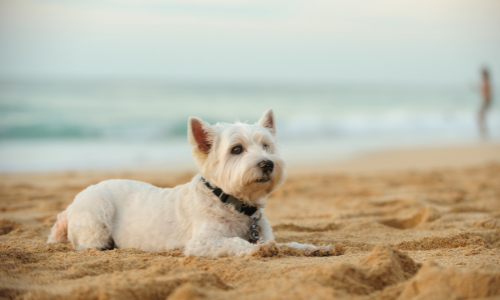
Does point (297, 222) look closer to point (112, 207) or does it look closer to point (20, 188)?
point (112, 207)

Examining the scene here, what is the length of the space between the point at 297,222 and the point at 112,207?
2373 mm

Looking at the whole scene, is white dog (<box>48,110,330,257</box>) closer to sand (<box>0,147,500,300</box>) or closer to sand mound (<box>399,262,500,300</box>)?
sand (<box>0,147,500,300</box>)

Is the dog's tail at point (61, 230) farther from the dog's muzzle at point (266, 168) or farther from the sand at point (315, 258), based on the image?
the dog's muzzle at point (266, 168)

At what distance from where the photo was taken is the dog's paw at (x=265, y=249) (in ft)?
10.9

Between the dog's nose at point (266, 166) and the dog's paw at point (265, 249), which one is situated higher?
the dog's nose at point (266, 166)

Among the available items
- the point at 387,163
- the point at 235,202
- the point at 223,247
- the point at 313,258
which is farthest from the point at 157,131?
the point at 313,258

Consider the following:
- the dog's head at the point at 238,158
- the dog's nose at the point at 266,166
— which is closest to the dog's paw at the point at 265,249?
the dog's head at the point at 238,158

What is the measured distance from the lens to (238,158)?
11.5 feet

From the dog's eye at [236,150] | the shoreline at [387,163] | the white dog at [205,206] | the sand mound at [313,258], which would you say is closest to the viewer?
the sand mound at [313,258]

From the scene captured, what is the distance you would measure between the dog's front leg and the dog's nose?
0.59 metres

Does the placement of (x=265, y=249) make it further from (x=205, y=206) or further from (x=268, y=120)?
(x=268, y=120)

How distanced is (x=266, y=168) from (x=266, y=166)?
0.06 feet

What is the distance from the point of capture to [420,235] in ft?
14.4

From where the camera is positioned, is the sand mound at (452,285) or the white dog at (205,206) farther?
the white dog at (205,206)
